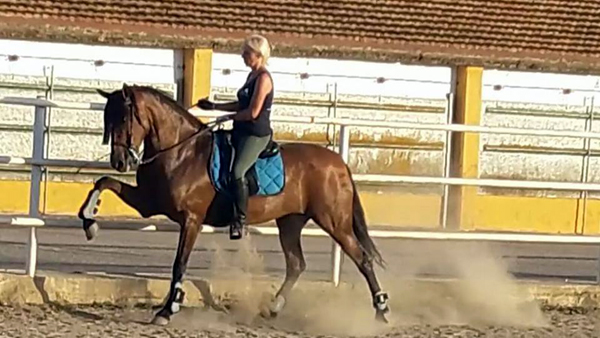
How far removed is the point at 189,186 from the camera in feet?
35.7

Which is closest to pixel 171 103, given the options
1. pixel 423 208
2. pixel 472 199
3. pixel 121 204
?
pixel 423 208

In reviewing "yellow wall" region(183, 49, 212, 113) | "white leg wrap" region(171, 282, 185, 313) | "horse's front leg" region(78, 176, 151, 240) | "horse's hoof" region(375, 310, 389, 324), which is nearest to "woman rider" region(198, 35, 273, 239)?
"white leg wrap" region(171, 282, 185, 313)

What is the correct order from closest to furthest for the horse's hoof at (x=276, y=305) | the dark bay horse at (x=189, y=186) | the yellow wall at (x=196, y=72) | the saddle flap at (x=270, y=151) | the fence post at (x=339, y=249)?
the dark bay horse at (x=189, y=186) → the saddle flap at (x=270, y=151) → the horse's hoof at (x=276, y=305) → the fence post at (x=339, y=249) → the yellow wall at (x=196, y=72)

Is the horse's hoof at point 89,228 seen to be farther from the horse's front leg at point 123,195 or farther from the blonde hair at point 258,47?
the blonde hair at point 258,47

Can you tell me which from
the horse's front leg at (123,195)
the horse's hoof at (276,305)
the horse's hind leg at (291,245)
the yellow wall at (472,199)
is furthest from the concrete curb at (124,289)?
the yellow wall at (472,199)

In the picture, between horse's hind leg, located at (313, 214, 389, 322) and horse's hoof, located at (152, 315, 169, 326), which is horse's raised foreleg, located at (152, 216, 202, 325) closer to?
horse's hoof, located at (152, 315, 169, 326)

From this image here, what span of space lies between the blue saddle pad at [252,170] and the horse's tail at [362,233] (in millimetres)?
767

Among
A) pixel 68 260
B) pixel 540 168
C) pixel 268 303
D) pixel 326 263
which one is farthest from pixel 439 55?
pixel 268 303

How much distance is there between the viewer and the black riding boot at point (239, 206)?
35.9ft

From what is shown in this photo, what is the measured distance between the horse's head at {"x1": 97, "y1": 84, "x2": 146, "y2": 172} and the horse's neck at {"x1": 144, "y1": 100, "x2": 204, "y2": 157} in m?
0.22

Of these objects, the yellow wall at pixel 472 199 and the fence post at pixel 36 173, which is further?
the yellow wall at pixel 472 199

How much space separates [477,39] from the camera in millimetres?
28531

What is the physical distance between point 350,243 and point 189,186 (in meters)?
1.55

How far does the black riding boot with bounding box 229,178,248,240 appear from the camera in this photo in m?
10.9
